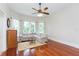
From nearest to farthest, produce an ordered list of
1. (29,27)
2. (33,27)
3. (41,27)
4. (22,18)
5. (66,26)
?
1. (66,26)
2. (22,18)
3. (29,27)
4. (33,27)
5. (41,27)

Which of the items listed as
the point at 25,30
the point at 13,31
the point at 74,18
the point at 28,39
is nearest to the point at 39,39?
the point at 28,39

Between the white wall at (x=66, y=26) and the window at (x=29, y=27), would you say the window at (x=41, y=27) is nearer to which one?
the window at (x=29, y=27)

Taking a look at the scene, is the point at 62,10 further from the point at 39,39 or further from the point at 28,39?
the point at 28,39

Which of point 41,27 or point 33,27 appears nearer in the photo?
point 33,27

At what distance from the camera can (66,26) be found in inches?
Answer: 242

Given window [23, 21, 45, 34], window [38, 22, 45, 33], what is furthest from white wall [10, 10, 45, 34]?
window [38, 22, 45, 33]

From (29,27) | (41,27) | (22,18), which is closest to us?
(22,18)

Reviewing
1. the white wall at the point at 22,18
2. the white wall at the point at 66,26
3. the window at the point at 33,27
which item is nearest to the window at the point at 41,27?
the window at the point at 33,27

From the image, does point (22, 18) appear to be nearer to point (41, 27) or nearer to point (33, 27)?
point (33, 27)

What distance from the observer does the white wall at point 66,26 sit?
536 cm

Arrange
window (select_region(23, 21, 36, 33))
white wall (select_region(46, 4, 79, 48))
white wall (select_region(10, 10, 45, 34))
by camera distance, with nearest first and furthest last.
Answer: white wall (select_region(46, 4, 79, 48)) < white wall (select_region(10, 10, 45, 34)) < window (select_region(23, 21, 36, 33))

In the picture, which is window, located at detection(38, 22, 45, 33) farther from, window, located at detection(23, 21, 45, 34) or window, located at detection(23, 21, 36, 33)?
window, located at detection(23, 21, 36, 33)

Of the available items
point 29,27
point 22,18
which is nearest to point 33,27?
point 29,27

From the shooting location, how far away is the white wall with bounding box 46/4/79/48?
5.36m
